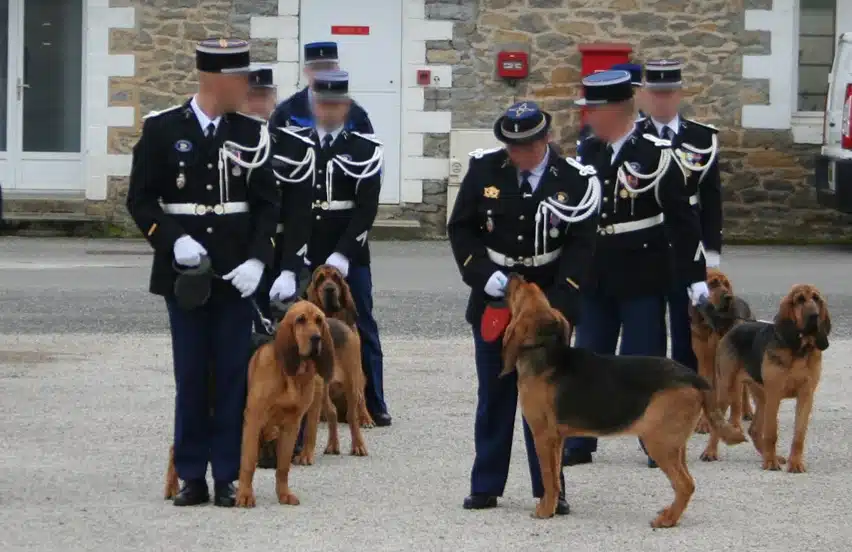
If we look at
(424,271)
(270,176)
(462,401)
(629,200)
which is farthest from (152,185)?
(424,271)

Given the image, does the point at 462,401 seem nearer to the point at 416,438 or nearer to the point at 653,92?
the point at 416,438

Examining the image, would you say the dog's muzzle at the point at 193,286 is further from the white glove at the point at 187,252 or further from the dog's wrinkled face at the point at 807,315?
the dog's wrinkled face at the point at 807,315

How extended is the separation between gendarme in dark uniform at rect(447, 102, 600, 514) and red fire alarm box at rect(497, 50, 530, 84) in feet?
45.6

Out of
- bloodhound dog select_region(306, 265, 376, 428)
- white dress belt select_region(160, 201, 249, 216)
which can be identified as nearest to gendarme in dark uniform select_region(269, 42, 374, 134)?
bloodhound dog select_region(306, 265, 376, 428)

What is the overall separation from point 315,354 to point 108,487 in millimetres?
1310

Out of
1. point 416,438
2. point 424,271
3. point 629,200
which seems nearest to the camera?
point 629,200

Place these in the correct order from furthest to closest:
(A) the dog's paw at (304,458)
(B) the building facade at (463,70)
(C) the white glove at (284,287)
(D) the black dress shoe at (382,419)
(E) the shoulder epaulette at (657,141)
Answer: (B) the building facade at (463,70) < (D) the black dress shoe at (382,419) < (E) the shoulder epaulette at (657,141) < (A) the dog's paw at (304,458) < (C) the white glove at (284,287)

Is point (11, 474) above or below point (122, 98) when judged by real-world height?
below

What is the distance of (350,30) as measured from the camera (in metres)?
22.0

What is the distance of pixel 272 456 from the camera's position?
354 inches

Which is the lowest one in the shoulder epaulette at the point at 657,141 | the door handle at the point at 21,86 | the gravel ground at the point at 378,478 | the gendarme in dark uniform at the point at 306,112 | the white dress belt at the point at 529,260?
the gravel ground at the point at 378,478

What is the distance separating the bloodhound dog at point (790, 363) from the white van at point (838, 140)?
36.3ft

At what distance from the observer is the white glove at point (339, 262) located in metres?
9.85

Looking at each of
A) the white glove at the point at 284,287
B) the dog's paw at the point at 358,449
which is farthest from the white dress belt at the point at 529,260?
the dog's paw at the point at 358,449
